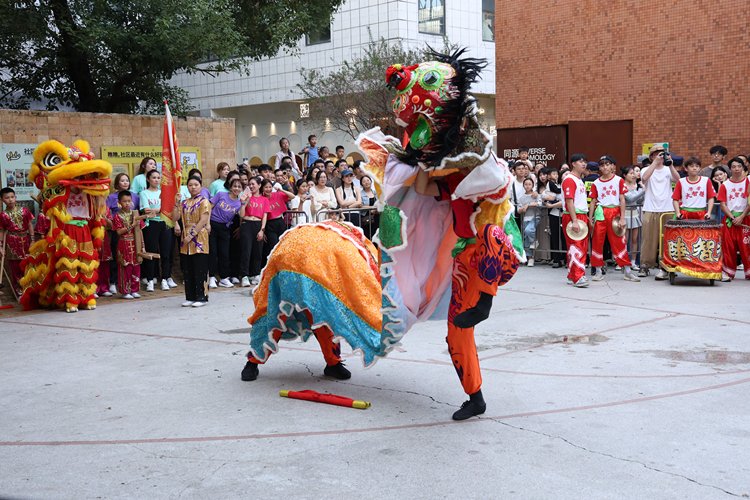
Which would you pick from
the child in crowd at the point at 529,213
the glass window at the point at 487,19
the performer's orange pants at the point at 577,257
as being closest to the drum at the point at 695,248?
the performer's orange pants at the point at 577,257

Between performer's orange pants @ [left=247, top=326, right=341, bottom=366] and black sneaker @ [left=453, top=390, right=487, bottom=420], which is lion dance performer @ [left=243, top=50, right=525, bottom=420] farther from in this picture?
performer's orange pants @ [left=247, top=326, right=341, bottom=366]

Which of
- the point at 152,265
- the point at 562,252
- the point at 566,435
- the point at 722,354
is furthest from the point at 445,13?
the point at 566,435

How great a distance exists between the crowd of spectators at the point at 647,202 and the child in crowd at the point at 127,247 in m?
5.03

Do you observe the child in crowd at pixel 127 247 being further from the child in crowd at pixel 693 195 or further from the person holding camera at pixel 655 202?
the child in crowd at pixel 693 195

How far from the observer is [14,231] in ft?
34.8

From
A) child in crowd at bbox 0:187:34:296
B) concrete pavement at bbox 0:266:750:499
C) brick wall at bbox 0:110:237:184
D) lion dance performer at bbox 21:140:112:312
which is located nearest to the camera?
concrete pavement at bbox 0:266:750:499

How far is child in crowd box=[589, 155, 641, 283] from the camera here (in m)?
11.2

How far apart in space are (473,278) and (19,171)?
28.5ft

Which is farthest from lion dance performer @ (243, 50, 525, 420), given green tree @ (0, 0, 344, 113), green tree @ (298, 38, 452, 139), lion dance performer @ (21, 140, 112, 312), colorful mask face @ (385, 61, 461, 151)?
green tree @ (298, 38, 452, 139)

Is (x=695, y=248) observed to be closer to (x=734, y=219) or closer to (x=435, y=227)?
(x=734, y=219)

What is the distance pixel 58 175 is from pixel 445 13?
838 inches

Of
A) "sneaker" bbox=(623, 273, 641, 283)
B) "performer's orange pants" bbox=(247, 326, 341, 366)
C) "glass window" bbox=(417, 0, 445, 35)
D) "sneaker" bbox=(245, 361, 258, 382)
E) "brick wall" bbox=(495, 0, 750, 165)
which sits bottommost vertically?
"sneaker" bbox=(623, 273, 641, 283)

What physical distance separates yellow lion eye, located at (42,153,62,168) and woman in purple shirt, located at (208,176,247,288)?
7.53ft

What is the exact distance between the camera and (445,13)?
93.9 ft
